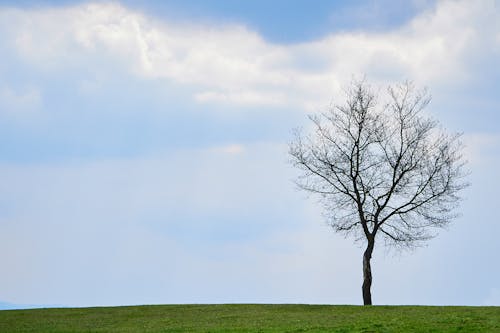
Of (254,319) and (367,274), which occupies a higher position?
(367,274)

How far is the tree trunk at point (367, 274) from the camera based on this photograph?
44969 millimetres

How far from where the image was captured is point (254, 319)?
120 ft

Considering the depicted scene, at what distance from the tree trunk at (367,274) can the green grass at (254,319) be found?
3.90 meters

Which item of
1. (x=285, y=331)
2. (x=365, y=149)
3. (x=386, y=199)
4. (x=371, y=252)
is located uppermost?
(x=365, y=149)

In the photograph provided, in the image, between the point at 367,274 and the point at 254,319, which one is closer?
the point at 254,319

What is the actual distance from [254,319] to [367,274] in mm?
10997

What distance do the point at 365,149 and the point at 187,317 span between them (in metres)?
15.3

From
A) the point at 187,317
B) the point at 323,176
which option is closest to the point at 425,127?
the point at 323,176

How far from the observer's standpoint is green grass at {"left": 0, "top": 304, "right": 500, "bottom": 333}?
3130cm

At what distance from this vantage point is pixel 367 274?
4509 centimetres

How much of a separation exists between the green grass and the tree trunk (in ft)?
12.8

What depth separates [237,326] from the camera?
111 feet

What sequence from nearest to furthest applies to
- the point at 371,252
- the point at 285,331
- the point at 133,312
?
the point at 285,331, the point at 133,312, the point at 371,252

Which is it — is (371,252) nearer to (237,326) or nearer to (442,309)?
(442,309)
